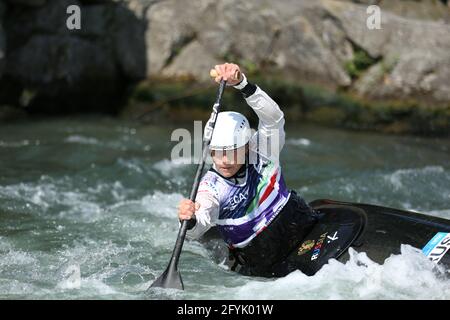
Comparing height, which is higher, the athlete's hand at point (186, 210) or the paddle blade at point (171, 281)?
the athlete's hand at point (186, 210)

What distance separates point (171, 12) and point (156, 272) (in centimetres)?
668

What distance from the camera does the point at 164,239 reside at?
5.87m

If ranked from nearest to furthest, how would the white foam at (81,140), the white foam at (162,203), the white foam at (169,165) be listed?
the white foam at (162,203) → the white foam at (169,165) → the white foam at (81,140)

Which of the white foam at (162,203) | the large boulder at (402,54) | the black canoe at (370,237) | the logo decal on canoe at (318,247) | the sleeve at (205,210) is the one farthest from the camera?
the large boulder at (402,54)

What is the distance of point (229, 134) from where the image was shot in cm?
438

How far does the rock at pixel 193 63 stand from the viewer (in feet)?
34.8

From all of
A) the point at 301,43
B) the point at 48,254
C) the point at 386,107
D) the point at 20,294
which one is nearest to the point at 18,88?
the point at 301,43

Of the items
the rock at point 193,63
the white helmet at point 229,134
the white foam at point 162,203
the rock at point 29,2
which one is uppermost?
the white helmet at point 229,134

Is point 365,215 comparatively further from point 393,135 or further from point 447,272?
point 393,135

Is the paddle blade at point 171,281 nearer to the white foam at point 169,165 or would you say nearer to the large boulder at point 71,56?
the white foam at point 169,165

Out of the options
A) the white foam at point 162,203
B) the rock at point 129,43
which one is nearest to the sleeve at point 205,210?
the white foam at point 162,203

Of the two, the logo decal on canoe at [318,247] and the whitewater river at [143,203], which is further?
the logo decal on canoe at [318,247]

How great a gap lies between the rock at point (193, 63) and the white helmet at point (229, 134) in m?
6.15

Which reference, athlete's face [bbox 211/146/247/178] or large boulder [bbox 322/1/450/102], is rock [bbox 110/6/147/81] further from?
athlete's face [bbox 211/146/247/178]
